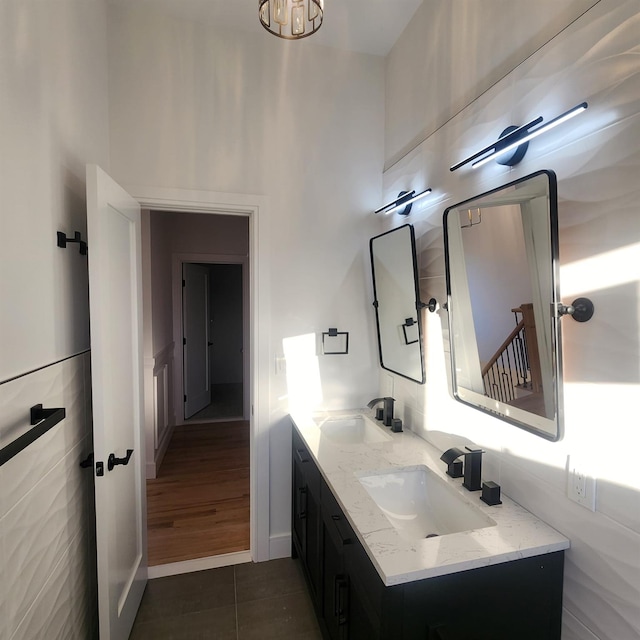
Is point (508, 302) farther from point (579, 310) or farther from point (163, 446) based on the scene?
point (163, 446)

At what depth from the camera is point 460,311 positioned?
1595 millimetres

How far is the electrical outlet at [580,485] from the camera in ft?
3.56

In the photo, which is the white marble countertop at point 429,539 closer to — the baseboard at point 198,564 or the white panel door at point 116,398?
the white panel door at point 116,398

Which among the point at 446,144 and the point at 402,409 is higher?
the point at 446,144

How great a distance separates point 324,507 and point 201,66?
2325 mm

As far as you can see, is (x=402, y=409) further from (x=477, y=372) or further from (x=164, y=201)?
(x=164, y=201)

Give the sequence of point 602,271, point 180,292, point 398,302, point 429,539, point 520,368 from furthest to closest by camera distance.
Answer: point 180,292 < point 398,302 < point 520,368 < point 429,539 < point 602,271

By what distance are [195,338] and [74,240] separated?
3755 millimetres

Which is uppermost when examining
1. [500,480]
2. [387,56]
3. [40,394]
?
[387,56]

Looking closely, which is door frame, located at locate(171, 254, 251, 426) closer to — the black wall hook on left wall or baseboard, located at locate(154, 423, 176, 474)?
baseboard, located at locate(154, 423, 176, 474)

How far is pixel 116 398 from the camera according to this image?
1.69m

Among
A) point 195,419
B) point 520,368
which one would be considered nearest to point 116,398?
point 520,368

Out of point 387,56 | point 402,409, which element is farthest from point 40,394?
point 387,56

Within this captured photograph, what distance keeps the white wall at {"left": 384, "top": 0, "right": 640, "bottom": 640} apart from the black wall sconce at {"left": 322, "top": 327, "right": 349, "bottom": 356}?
3.70 ft
